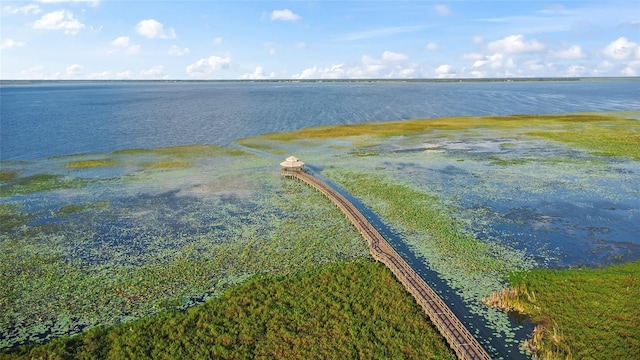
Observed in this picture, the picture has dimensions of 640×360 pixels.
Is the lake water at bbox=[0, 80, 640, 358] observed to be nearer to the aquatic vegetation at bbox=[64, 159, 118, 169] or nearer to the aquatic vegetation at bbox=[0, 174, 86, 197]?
the aquatic vegetation at bbox=[0, 174, 86, 197]

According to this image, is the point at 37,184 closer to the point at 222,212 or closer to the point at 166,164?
the point at 166,164

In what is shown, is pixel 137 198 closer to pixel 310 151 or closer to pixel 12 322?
pixel 12 322

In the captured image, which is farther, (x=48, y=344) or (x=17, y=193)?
(x=17, y=193)

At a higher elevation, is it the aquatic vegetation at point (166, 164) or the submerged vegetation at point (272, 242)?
the aquatic vegetation at point (166, 164)

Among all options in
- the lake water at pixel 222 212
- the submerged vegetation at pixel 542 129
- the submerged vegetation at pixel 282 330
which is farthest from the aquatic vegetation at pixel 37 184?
the submerged vegetation at pixel 282 330

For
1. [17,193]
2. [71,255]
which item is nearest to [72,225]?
[71,255]

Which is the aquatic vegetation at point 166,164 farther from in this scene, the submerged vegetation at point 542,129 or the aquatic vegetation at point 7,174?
the submerged vegetation at point 542,129

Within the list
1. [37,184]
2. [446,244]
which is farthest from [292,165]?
[37,184]
